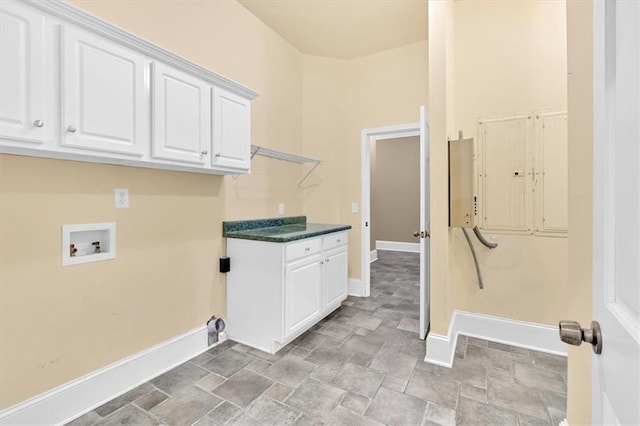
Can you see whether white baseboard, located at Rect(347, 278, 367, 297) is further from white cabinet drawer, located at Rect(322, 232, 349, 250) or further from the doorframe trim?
white cabinet drawer, located at Rect(322, 232, 349, 250)

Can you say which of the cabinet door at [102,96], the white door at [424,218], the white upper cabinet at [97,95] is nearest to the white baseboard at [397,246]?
the white door at [424,218]

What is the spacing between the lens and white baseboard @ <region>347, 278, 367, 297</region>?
3.91 metres

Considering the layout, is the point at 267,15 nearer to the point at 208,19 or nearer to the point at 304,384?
the point at 208,19

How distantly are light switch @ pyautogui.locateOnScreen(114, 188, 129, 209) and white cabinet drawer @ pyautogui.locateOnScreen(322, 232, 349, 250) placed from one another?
1701mm

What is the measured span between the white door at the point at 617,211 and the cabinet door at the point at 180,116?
2.02 m

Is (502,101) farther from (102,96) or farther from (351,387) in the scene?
(102,96)

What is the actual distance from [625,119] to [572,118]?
1018 millimetres

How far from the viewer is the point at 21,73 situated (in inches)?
51.1

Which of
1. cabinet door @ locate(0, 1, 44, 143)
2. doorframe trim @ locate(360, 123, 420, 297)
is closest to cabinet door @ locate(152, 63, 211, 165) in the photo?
cabinet door @ locate(0, 1, 44, 143)

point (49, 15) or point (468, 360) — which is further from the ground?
point (49, 15)

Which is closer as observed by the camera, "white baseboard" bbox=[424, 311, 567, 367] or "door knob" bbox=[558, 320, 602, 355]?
"door knob" bbox=[558, 320, 602, 355]

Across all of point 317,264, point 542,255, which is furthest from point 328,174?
point 542,255

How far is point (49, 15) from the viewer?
4.49 feet

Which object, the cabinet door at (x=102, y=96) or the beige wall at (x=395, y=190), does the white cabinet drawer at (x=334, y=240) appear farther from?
the beige wall at (x=395, y=190)
